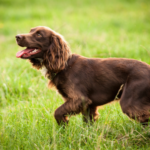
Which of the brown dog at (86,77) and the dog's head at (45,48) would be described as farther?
the dog's head at (45,48)

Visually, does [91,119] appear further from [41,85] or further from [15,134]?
[41,85]

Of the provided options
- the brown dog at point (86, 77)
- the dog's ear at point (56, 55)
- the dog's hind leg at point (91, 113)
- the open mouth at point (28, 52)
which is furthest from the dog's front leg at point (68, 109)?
the open mouth at point (28, 52)

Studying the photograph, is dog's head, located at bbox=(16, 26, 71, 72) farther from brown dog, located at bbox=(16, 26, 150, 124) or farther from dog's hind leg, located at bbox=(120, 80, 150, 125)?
dog's hind leg, located at bbox=(120, 80, 150, 125)

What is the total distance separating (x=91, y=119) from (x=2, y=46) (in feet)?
→ 23.8

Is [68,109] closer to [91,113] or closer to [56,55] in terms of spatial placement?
[91,113]

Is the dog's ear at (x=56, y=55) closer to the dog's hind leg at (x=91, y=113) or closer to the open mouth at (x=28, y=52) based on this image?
the open mouth at (x=28, y=52)

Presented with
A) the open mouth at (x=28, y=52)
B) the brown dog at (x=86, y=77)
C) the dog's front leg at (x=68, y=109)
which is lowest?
the dog's front leg at (x=68, y=109)

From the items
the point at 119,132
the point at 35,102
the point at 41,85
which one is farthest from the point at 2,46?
the point at 119,132

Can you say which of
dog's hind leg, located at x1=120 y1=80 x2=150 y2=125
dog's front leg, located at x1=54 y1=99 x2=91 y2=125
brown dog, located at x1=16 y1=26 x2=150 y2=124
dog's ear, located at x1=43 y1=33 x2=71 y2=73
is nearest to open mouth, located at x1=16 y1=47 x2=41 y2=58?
brown dog, located at x1=16 y1=26 x2=150 y2=124

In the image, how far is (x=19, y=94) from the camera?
4.25 meters

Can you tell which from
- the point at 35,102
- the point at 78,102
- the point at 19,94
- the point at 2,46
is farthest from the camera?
the point at 2,46

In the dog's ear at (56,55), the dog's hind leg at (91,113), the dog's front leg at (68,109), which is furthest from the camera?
the dog's hind leg at (91,113)

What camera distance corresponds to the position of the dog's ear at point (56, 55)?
2980 millimetres

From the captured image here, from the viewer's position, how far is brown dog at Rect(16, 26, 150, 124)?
2.60m
